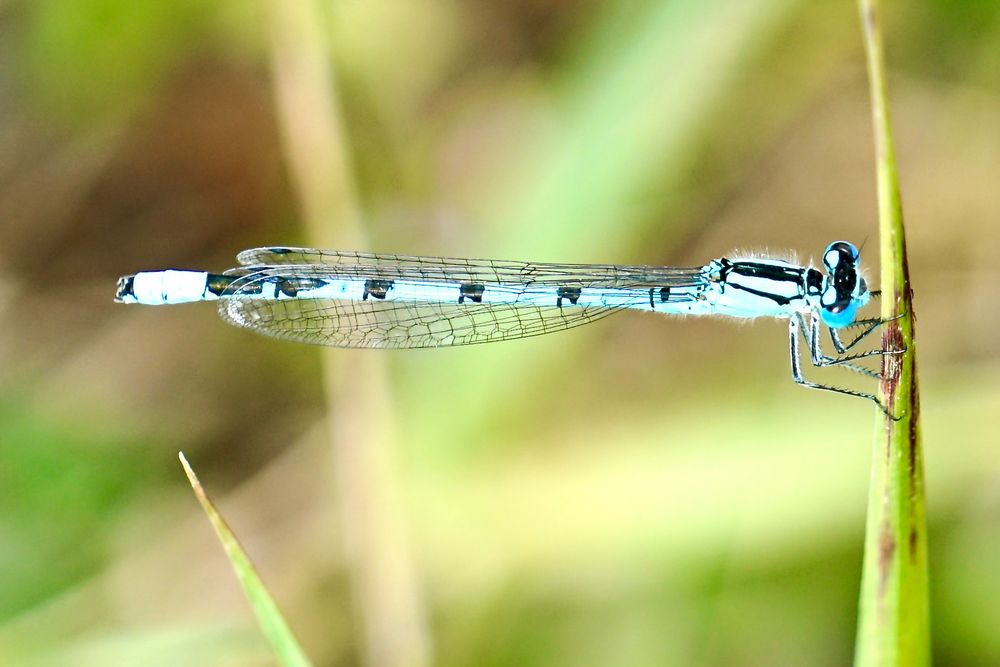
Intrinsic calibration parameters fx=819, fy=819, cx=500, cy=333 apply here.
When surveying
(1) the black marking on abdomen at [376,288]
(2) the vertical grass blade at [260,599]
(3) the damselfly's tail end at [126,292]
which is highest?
(1) the black marking on abdomen at [376,288]

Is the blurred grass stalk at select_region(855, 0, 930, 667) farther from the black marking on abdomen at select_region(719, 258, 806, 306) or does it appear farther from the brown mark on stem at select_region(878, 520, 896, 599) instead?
the black marking on abdomen at select_region(719, 258, 806, 306)

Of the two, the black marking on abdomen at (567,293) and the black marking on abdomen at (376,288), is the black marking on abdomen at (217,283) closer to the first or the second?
the black marking on abdomen at (376,288)

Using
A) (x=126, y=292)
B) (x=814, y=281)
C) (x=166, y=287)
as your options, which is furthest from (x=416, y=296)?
(x=814, y=281)

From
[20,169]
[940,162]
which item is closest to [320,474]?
[20,169]

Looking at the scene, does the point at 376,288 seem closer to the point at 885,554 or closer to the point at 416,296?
the point at 416,296

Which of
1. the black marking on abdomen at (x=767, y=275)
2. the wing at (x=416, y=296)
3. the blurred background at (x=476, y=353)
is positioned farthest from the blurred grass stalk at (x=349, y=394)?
the black marking on abdomen at (x=767, y=275)
